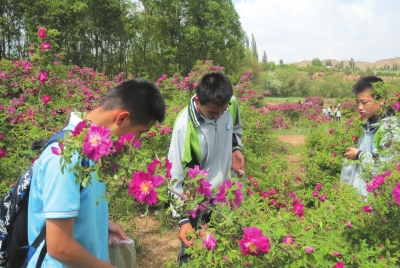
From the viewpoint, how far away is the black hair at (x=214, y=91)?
1846 millimetres

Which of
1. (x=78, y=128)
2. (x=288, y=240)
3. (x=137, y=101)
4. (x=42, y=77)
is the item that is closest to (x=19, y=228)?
(x=78, y=128)

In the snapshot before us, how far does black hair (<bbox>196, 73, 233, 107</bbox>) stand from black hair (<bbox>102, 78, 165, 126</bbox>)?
0.62 meters

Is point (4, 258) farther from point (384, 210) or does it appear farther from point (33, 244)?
point (384, 210)

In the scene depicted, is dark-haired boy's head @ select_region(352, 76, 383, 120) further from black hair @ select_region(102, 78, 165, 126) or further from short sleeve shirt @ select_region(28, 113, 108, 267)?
short sleeve shirt @ select_region(28, 113, 108, 267)

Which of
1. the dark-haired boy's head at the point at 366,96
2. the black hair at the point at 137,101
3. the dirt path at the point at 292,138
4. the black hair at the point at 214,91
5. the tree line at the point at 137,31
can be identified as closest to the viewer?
the black hair at the point at 137,101

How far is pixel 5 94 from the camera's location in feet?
18.5

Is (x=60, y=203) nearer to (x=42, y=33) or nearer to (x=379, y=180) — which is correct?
(x=379, y=180)

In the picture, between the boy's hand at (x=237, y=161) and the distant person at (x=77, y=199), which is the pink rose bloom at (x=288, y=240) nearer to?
the distant person at (x=77, y=199)

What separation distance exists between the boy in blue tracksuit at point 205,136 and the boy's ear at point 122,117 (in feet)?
2.35

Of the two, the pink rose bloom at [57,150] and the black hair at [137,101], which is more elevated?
the black hair at [137,101]

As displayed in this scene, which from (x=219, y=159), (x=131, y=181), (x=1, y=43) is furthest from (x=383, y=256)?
(x=1, y=43)

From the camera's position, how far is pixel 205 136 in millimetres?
1954

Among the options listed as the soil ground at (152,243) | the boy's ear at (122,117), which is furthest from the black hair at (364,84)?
the soil ground at (152,243)

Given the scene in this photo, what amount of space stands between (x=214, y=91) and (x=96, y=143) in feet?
3.27
